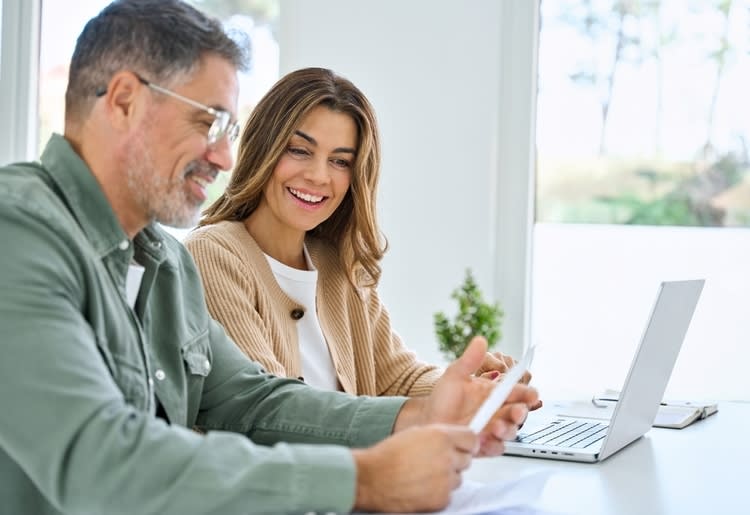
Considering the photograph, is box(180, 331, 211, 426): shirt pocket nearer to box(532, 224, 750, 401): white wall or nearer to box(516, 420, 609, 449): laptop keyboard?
box(516, 420, 609, 449): laptop keyboard

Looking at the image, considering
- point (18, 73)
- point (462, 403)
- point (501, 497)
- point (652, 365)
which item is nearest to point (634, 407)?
point (652, 365)

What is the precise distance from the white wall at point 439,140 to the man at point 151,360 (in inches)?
92.5

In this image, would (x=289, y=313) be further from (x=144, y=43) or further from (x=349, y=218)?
(x=144, y=43)

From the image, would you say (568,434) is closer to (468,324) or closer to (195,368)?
(195,368)

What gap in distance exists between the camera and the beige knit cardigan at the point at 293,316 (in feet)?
6.86

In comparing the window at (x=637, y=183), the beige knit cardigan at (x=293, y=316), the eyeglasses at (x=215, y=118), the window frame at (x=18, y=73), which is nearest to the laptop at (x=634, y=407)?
the beige knit cardigan at (x=293, y=316)

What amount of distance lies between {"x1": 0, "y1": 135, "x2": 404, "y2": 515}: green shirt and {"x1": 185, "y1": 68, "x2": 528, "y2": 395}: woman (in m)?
0.70

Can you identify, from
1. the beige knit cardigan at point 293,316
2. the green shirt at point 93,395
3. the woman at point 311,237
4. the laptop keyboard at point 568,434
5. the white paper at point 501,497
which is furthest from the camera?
the woman at point 311,237

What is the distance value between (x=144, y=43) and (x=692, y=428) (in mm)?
1514

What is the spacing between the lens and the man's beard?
4.68 feet

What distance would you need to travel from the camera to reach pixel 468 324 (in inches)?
153

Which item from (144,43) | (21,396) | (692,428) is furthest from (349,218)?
(21,396)

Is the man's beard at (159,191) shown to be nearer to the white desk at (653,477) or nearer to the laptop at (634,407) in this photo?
the white desk at (653,477)

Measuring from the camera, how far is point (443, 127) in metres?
4.05
